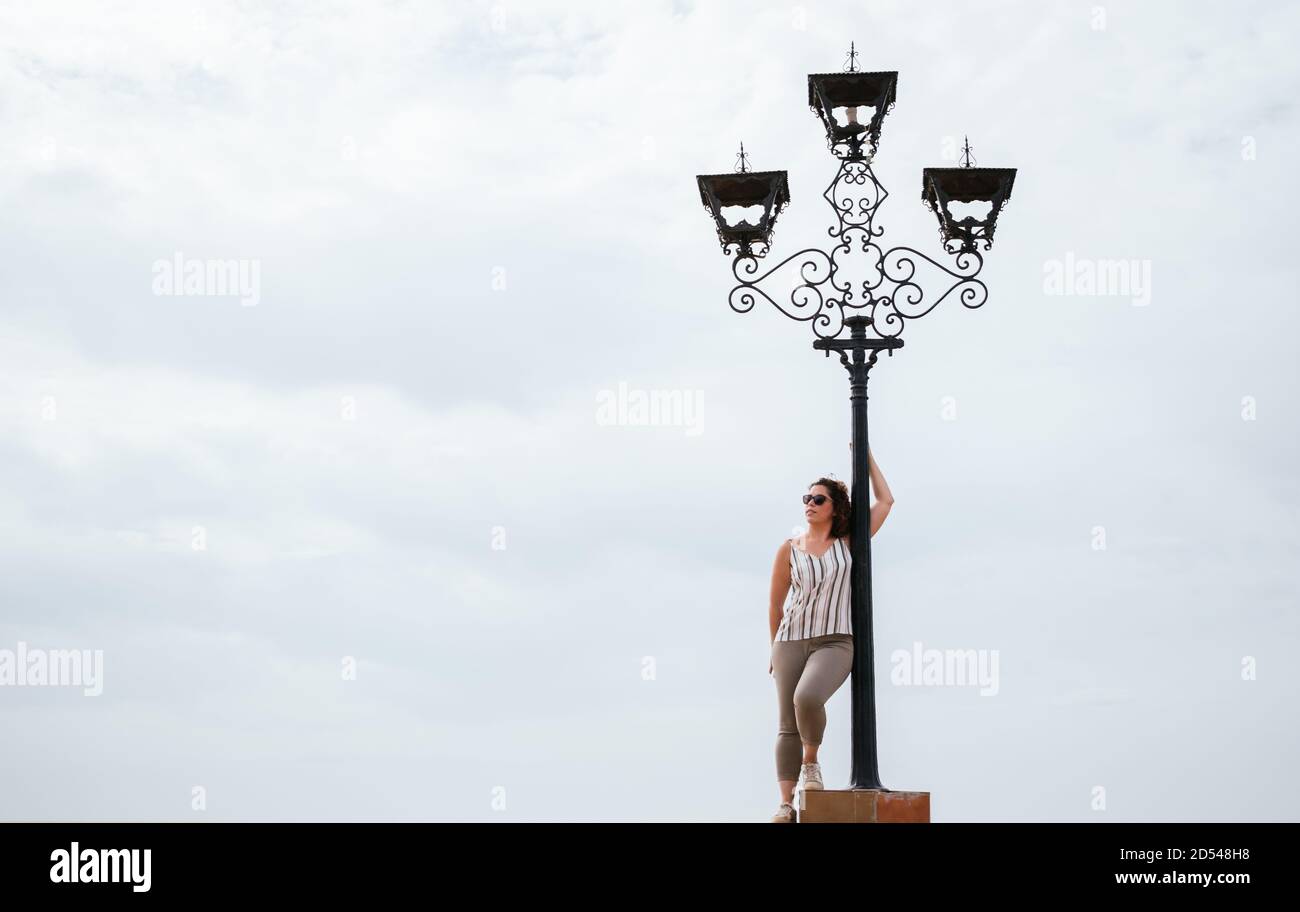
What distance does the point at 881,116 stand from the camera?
9094mm

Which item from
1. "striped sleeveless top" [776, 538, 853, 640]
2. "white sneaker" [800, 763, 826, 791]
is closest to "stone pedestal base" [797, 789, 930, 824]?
"white sneaker" [800, 763, 826, 791]

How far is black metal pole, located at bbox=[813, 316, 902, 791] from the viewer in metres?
8.34

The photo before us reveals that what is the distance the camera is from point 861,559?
8516mm

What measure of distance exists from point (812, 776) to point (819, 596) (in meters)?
0.97

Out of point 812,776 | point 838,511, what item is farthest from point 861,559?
point 812,776

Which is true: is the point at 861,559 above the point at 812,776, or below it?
above

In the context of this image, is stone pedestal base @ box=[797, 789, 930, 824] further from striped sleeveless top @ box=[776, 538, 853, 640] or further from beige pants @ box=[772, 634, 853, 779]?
striped sleeveless top @ box=[776, 538, 853, 640]

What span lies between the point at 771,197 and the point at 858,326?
0.95 meters

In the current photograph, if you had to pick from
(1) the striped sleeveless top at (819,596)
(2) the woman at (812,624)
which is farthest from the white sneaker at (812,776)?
(1) the striped sleeveless top at (819,596)

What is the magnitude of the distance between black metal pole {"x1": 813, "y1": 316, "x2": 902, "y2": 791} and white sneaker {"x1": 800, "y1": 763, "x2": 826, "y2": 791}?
0.18m

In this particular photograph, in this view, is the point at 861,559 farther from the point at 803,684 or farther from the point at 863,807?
the point at 863,807
